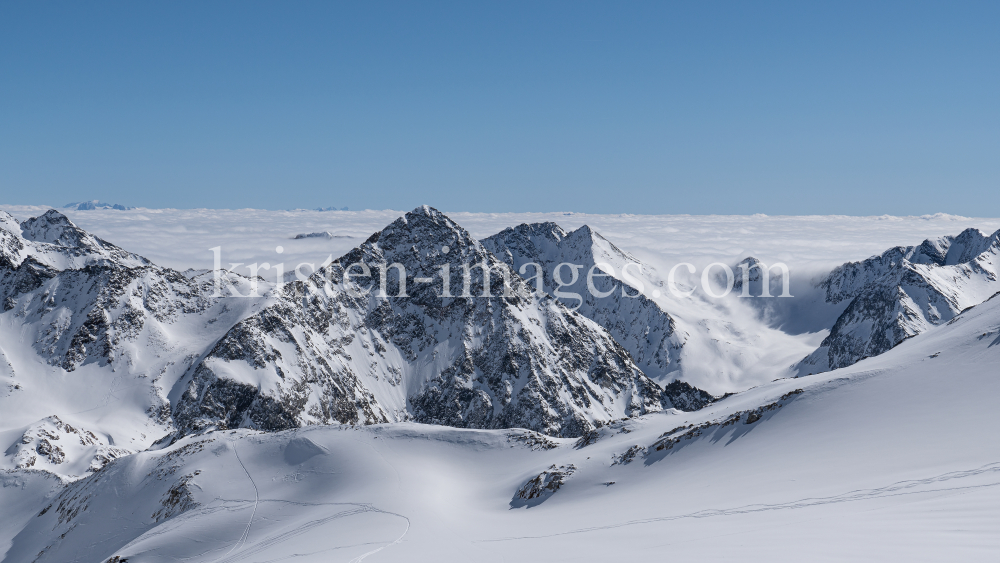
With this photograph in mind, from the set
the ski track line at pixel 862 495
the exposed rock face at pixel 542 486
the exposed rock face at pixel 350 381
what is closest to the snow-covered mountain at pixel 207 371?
the exposed rock face at pixel 350 381

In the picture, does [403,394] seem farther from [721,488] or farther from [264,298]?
[721,488]

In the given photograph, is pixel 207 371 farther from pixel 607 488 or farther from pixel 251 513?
pixel 607 488

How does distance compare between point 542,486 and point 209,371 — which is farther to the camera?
point 209,371

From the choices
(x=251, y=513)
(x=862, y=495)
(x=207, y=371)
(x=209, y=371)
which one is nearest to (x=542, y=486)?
(x=251, y=513)

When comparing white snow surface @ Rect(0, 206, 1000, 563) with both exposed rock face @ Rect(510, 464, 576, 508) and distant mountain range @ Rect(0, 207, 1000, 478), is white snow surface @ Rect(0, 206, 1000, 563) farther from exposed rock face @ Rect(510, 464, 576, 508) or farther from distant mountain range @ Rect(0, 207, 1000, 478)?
distant mountain range @ Rect(0, 207, 1000, 478)

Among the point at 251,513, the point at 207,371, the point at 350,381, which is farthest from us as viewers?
the point at 350,381

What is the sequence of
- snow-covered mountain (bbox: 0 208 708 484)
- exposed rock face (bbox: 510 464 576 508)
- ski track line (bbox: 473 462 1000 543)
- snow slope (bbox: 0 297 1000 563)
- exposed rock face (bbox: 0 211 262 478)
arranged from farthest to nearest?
exposed rock face (bbox: 0 211 262 478) < snow-covered mountain (bbox: 0 208 708 484) < exposed rock face (bbox: 510 464 576 508) < ski track line (bbox: 473 462 1000 543) < snow slope (bbox: 0 297 1000 563)

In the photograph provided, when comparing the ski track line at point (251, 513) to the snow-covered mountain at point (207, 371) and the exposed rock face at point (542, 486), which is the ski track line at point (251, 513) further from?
the snow-covered mountain at point (207, 371)

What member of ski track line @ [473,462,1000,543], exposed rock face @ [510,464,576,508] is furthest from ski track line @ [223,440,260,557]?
ski track line @ [473,462,1000,543]
